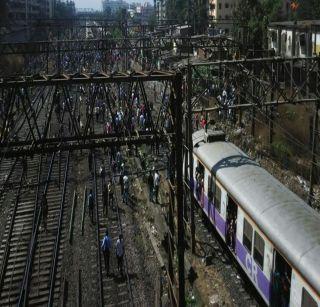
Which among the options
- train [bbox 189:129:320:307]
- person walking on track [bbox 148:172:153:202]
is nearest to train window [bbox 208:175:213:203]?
train [bbox 189:129:320:307]

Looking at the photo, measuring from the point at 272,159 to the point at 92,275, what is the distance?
10.9 m

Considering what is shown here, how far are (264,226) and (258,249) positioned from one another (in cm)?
67

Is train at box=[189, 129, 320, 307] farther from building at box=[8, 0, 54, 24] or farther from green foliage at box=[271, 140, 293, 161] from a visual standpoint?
building at box=[8, 0, 54, 24]

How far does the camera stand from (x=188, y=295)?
12164mm

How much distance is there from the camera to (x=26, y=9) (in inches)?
3465

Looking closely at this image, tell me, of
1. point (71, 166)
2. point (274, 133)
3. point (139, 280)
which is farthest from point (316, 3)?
point (139, 280)

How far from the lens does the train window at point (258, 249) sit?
33.7 ft

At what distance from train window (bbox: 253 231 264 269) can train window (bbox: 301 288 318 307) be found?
1.83 metres

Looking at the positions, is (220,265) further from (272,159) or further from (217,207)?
(272,159)

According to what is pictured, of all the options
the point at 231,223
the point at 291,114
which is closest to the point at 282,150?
the point at 291,114

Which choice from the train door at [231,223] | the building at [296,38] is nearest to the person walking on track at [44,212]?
the train door at [231,223]

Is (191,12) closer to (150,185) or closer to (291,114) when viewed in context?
(291,114)

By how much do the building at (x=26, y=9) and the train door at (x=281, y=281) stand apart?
2364 inches

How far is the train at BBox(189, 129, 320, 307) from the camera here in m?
8.72
